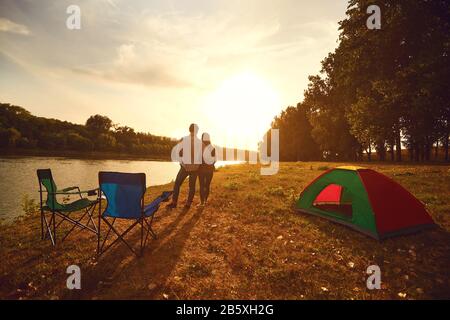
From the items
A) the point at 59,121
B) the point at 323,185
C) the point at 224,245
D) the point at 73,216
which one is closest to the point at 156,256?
the point at 224,245

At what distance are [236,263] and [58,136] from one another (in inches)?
4096

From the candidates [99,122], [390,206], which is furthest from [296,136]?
[99,122]

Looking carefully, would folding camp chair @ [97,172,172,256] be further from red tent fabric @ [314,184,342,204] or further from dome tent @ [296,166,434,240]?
red tent fabric @ [314,184,342,204]

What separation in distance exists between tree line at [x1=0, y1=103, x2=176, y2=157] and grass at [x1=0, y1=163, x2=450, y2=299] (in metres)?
91.2

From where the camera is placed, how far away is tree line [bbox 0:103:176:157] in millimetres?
80312

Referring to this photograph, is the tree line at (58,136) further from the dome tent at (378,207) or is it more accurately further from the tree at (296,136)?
the dome tent at (378,207)

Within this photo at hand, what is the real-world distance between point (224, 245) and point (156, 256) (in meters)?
1.69

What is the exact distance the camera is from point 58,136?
91188 mm

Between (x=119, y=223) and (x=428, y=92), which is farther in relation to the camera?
(x=428, y=92)

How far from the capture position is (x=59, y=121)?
11194 cm

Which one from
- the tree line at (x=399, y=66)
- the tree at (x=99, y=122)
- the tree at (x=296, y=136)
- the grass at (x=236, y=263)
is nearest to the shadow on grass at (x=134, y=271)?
the grass at (x=236, y=263)

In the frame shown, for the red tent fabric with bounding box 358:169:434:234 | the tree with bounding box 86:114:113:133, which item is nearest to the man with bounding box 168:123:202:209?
the red tent fabric with bounding box 358:169:434:234
